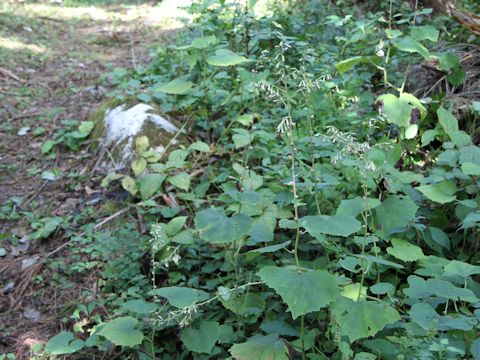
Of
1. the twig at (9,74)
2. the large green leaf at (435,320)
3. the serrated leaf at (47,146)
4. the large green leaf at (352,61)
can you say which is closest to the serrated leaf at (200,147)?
the large green leaf at (352,61)

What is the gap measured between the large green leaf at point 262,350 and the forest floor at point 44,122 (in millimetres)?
1413

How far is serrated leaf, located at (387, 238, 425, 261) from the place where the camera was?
2680 millimetres

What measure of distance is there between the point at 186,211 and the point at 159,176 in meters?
0.33

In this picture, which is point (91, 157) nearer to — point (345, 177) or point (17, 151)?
point (17, 151)

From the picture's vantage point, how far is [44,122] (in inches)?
199

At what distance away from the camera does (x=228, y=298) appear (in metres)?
2.65

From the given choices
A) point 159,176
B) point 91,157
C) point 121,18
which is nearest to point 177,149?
point 159,176

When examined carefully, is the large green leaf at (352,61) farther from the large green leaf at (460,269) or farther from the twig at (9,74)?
the twig at (9,74)

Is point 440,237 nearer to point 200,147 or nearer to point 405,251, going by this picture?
point 405,251

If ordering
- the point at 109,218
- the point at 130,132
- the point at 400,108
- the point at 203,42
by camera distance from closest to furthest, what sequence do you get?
the point at 400,108 < the point at 109,218 < the point at 203,42 < the point at 130,132

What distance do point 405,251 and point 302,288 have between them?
3.25ft

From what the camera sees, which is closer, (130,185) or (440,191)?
(440,191)

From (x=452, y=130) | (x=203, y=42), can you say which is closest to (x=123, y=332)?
(x=452, y=130)

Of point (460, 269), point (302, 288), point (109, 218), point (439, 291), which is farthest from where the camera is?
point (109, 218)
